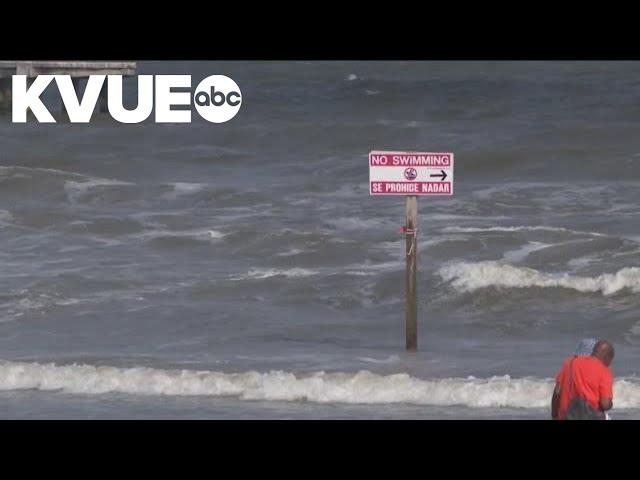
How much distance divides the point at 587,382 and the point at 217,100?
36.1 meters

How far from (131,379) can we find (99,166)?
17.2 meters

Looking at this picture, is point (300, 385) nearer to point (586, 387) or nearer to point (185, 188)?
point (586, 387)

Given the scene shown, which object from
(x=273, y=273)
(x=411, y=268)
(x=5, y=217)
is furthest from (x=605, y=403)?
(x=5, y=217)

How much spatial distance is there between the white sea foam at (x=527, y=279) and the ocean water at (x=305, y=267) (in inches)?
1.3

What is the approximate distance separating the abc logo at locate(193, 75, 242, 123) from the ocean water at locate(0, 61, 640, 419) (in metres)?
1.94

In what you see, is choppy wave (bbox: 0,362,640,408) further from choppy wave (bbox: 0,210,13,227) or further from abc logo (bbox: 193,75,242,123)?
abc logo (bbox: 193,75,242,123)

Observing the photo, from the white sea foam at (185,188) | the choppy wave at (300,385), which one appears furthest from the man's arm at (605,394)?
the white sea foam at (185,188)

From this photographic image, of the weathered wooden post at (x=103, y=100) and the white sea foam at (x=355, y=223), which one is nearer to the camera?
the white sea foam at (x=355, y=223)

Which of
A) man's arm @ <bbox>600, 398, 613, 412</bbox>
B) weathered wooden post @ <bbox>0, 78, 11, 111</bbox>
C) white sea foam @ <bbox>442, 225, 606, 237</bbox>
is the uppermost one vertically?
weathered wooden post @ <bbox>0, 78, 11, 111</bbox>

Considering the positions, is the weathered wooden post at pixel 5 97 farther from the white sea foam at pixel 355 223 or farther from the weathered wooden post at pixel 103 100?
the white sea foam at pixel 355 223

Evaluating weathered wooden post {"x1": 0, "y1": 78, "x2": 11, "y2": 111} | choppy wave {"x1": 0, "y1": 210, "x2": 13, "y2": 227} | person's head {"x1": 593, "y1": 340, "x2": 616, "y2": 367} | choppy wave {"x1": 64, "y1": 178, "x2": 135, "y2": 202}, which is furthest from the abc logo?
person's head {"x1": 593, "y1": 340, "x2": 616, "y2": 367}

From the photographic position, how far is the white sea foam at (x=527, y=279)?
19.3 meters

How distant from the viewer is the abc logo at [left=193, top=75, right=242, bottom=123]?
131 ft

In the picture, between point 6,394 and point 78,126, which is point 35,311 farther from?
point 78,126
